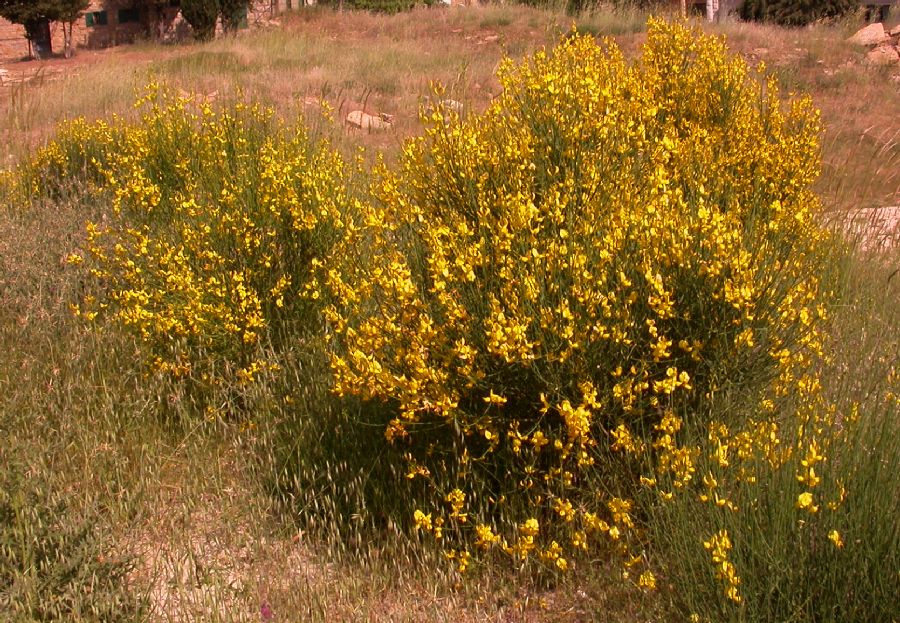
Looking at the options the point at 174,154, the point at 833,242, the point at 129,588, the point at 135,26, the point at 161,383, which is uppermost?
the point at 135,26

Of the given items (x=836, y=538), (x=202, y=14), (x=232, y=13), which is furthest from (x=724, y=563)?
(x=232, y=13)

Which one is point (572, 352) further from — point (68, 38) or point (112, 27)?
point (112, 27)

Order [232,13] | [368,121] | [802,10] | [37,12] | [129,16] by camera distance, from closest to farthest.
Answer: [368,121]
[232,13]
[37,12]
[802,10]
[129,16]

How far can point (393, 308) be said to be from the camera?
3602 millimetres

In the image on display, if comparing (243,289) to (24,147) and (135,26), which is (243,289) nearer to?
(24,147)

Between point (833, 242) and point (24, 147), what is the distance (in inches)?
268

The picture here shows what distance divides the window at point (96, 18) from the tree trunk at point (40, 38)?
133 cm

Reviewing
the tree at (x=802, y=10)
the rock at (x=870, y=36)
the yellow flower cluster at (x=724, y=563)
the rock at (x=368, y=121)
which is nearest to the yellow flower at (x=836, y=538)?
the yellow flower cluster at (x=724, y=563)

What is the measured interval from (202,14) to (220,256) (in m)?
19.7

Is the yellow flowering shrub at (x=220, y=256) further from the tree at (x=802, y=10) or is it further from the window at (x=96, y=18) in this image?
the window at (x=96, y=18)

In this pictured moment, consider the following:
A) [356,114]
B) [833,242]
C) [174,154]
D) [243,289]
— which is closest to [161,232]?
[243,289]

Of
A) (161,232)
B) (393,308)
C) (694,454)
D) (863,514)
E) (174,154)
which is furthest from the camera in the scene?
(174,154)

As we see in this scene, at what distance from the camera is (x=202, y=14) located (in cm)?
2227

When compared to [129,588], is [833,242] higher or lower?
higher
